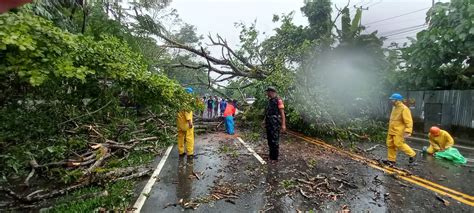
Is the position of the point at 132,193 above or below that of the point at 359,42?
below

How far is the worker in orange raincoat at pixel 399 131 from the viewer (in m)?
7.26

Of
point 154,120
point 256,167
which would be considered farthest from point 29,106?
point 154,120

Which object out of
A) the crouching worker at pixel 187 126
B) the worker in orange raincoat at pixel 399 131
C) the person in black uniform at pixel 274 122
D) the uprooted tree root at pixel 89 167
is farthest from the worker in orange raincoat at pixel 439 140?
the uprooted tree root at pixel 89 167

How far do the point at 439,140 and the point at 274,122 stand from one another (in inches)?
187

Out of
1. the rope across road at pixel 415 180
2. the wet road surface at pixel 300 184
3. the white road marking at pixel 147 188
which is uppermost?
the rope across road at pixel 415 180

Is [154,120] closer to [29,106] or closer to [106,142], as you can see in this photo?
[106,142]

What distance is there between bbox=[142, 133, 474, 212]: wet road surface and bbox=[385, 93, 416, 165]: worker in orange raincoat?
0.31m

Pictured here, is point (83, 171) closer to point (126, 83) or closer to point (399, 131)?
point (126, 83)

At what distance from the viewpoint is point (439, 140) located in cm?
852

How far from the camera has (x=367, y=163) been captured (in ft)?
24.2

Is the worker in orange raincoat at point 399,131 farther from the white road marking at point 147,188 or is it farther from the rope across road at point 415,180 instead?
the white road marking at point 147,188

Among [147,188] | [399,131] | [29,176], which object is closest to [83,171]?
[29,176]

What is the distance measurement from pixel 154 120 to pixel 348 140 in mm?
7744

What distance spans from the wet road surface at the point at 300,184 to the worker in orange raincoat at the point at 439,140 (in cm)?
47
